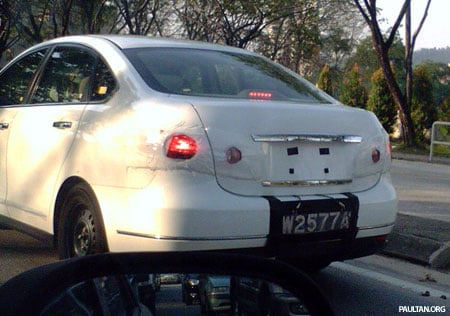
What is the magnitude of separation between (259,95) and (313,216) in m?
0.89

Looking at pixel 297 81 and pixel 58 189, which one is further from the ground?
pixel 297 81

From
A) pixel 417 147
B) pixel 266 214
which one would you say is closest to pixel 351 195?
pixel 266 214

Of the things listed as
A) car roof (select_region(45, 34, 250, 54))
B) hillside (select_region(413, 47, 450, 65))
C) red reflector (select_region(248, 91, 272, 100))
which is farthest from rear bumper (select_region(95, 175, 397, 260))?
hillside (select_region(413, 47, 450, 65))

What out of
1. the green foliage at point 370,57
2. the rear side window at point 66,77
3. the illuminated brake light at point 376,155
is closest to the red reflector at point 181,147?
the rear side window at point 66,77

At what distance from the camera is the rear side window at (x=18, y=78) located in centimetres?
554

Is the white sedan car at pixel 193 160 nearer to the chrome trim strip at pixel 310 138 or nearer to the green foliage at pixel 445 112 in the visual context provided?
the chrome trim strip at pixel 310 138

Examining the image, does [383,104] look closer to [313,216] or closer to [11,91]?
[11,91]

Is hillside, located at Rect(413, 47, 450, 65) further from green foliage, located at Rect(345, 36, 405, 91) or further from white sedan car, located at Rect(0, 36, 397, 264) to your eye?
white sedan car, located at Rect(0, 36, 397, 264)

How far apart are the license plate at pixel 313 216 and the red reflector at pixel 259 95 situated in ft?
2.56

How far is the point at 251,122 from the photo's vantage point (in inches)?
160

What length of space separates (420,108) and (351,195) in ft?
66.7

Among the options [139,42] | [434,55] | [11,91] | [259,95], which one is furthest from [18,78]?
[434,55]

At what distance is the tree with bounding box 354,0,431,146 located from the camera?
19750 mm

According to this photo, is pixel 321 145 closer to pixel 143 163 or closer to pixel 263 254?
pixel 263 254
